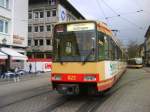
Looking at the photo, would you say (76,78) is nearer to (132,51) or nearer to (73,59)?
(73,59)

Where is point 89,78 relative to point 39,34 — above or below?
below

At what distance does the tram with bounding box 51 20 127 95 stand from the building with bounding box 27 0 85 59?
50.6 meters

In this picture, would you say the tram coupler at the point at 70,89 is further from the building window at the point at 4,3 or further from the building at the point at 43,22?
the building at the point at 43,22

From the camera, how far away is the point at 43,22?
64938 mm

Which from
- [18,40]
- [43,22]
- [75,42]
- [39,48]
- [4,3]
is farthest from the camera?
[39,48]

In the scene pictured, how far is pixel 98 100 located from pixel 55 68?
2.24 meters

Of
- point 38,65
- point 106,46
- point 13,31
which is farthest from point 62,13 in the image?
point 106,46

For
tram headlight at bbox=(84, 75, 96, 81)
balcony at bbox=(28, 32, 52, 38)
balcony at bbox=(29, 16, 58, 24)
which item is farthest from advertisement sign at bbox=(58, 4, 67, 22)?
tram headlight at bbox=(84, 75, 96, 81)

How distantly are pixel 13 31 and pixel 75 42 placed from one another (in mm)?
28059

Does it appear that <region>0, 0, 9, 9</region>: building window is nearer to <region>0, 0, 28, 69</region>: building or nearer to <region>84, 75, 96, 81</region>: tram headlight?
<region>0, 0, 28, 69</region>: building

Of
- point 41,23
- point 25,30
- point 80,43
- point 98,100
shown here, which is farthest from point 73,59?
point 41,23

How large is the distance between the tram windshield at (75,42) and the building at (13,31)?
830 inches

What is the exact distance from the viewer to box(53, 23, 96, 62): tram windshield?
39.9 feet

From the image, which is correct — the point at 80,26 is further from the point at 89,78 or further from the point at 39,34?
the point at 39,34
